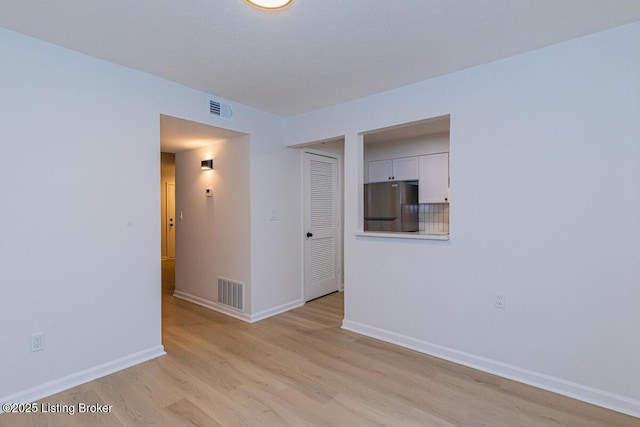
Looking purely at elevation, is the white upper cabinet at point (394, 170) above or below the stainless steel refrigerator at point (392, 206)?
above

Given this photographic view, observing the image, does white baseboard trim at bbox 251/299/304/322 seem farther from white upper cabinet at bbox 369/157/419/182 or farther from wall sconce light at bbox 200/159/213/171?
white upper cabinet at bbox 369/157/419/182

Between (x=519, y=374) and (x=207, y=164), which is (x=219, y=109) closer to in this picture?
(x=207, y=164)

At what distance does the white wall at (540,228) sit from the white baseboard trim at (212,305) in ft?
5.60

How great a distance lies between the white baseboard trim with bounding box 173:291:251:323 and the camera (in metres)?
3.69

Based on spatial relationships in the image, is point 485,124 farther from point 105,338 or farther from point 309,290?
point 105,338

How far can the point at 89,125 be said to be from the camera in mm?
2424

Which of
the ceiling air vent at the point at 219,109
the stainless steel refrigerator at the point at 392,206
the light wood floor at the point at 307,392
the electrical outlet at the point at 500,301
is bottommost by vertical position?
the light wood floor at the point at 307,392

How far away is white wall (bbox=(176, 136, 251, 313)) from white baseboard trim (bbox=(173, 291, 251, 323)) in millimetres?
14

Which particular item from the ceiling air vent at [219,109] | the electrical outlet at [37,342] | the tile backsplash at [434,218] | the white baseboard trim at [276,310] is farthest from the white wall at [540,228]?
the electrical outlet at [37,342]

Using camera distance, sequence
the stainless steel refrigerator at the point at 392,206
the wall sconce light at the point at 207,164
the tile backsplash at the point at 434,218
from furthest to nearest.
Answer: the tile backsplash at the point at 434,218 < the stainless steel refrigerator at the point at 392,206 < the wall sconce light at the point at 207,164

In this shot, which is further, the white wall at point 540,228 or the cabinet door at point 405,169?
the cabinet door at point 405,169

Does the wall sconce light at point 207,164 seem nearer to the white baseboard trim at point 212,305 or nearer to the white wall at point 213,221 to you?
the white wall at point 213,221

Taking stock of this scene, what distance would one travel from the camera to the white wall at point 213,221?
369cm

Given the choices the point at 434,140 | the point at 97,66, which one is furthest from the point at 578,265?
the point at 97,66
